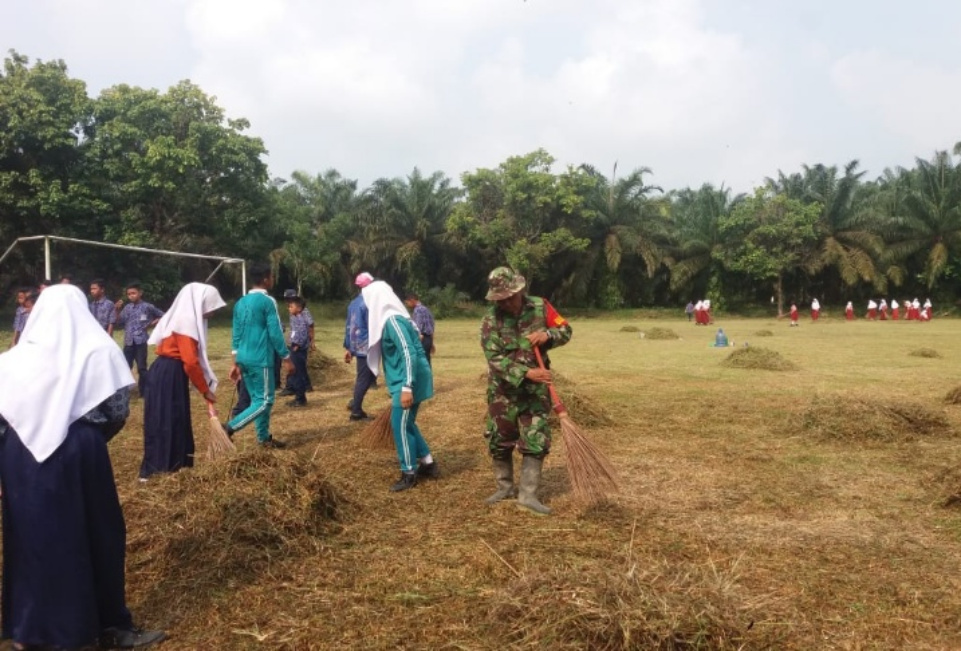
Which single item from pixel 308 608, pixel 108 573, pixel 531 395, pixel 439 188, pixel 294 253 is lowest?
pixel 308 608

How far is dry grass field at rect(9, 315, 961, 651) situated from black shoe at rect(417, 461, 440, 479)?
151 mm

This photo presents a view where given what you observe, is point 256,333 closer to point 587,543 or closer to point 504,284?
point 504,284

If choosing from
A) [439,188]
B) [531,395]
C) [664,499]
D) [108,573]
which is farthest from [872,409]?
[439,188]

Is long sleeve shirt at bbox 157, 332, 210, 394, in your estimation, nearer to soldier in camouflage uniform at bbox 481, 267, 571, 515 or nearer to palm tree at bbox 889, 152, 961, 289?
soldier in camouflage uniform at bbox 481, 267, 571, 515

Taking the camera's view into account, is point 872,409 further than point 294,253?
No

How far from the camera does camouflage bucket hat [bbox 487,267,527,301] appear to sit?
16.8ft

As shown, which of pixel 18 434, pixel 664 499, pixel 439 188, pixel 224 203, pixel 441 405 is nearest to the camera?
pixel 18 434

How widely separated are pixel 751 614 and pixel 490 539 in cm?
186

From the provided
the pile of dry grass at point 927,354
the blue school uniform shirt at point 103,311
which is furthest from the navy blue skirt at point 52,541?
the pile of dry grass at point 927,354

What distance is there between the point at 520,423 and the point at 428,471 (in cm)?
A: 134

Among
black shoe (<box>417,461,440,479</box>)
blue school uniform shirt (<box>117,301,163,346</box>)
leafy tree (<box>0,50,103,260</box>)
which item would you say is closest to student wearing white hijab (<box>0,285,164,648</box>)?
black shoe (<box>417,461,440,479</box>)

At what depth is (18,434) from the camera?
10.2 ft

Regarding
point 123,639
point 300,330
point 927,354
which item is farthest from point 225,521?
point 927,354

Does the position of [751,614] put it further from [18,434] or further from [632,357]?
[632,357]
